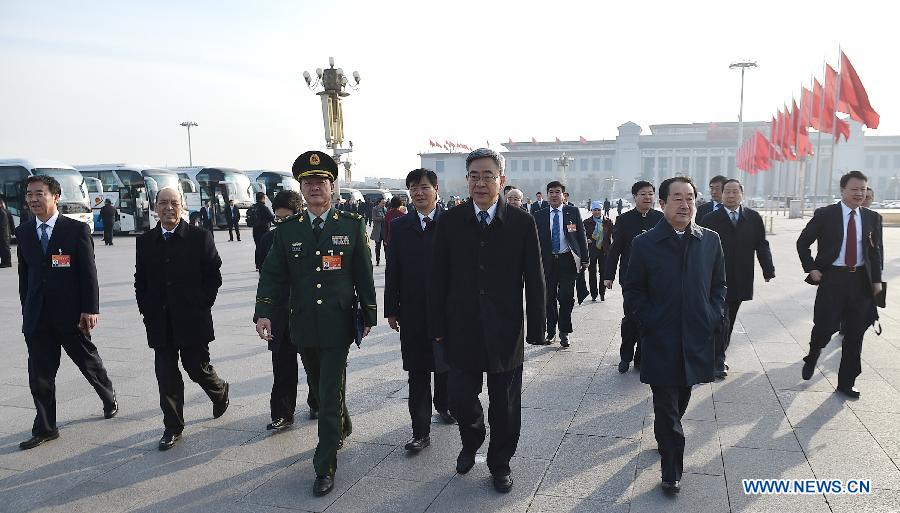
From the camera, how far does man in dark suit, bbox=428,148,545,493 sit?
10.8ft

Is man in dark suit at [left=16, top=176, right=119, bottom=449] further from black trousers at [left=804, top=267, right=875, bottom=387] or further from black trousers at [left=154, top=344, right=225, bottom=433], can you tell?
black trousers at [left=804, top=267, right=875, bottom=387]

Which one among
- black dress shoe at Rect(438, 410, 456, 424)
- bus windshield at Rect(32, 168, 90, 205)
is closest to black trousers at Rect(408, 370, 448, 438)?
black dress shoe at Rect(438, 410, 456, 424)

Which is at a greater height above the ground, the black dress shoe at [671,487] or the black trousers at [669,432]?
the black trousers at [669,432]

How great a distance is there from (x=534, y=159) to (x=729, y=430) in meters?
111

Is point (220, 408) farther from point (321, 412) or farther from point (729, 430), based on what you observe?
point (729, 430)

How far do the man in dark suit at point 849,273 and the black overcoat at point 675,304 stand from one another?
2.14m

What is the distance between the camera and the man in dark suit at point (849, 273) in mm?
4816

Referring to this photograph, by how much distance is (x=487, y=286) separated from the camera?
328 centimetres

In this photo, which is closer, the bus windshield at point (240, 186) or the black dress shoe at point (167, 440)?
the black dress shoe at point (167, 440)

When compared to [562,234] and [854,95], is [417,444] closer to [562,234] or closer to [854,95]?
[562,234]

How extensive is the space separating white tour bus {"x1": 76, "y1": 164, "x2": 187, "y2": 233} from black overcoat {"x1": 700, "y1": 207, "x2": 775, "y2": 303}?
24072 mm

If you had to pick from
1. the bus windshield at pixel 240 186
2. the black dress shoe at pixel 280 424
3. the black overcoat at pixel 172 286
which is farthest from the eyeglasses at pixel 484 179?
the bus windshield at pixel 240 186

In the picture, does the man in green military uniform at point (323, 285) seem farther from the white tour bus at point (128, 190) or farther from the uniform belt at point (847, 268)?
the white tour bus at point (128, 190)

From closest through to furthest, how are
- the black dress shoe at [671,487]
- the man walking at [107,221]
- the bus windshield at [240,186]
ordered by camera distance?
the black dress shoe at [671,487] → the man walking at [107,221] → the bus windshield at [240,186]
